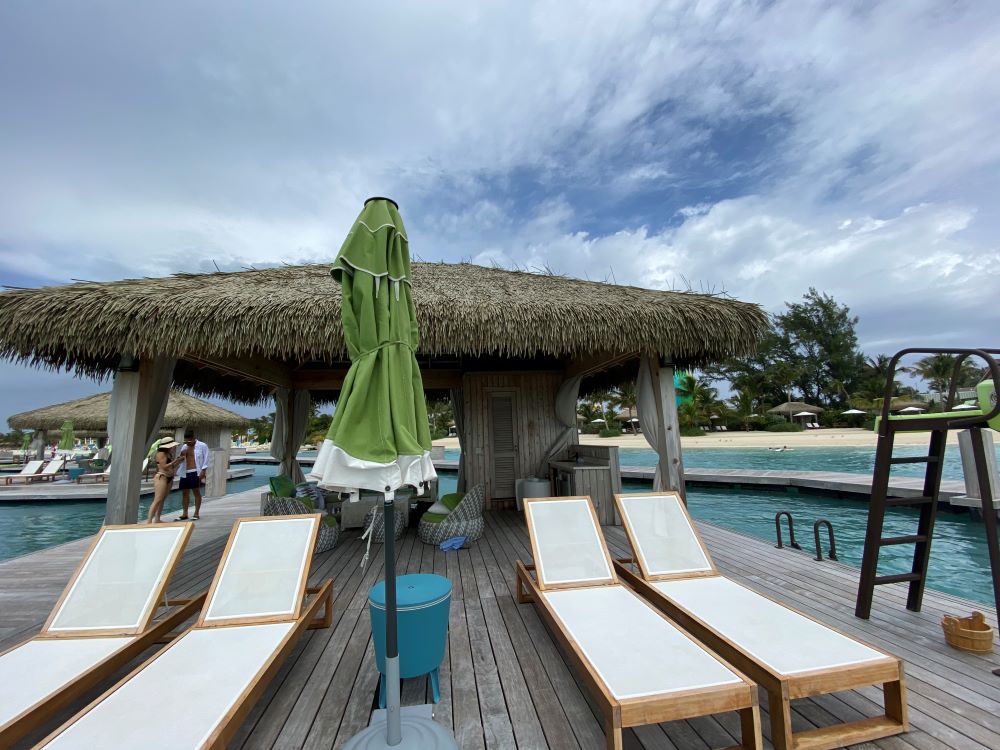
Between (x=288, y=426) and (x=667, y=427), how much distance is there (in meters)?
6.36

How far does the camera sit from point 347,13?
19.8ft

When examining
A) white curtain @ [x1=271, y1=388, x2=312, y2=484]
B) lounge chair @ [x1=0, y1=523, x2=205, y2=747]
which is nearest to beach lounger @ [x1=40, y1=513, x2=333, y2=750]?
lounge chair @ [x1=0, y1=523, x2=205, y2=747]

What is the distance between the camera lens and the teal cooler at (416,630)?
6.19 ft

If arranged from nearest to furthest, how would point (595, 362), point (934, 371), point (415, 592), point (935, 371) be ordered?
1. point (415, 592)
2. point (595, 362)
3. point (935, 371)
4. point (934, 371)

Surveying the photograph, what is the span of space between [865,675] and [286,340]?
463cm

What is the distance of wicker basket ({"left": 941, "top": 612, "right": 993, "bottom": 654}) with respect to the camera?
214 cm

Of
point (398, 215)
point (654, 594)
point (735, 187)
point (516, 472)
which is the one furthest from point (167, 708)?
point (735, 187)

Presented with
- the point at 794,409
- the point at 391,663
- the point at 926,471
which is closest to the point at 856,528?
the point at 926,471

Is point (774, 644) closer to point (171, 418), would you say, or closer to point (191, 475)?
point (191, 475)

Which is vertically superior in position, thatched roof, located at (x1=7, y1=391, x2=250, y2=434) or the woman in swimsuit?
thatched roof, located at (x1=7, y1=391, x2=250, y2=434)

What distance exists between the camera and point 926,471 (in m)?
2.50

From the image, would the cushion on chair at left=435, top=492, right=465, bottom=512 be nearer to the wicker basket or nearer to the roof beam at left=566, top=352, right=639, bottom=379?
the roof beam at left=566, top=352, right=639, bottom=379

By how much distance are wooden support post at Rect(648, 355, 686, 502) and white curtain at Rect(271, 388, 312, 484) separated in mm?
6099

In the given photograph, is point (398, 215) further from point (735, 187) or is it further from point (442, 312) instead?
point (735, 187)
